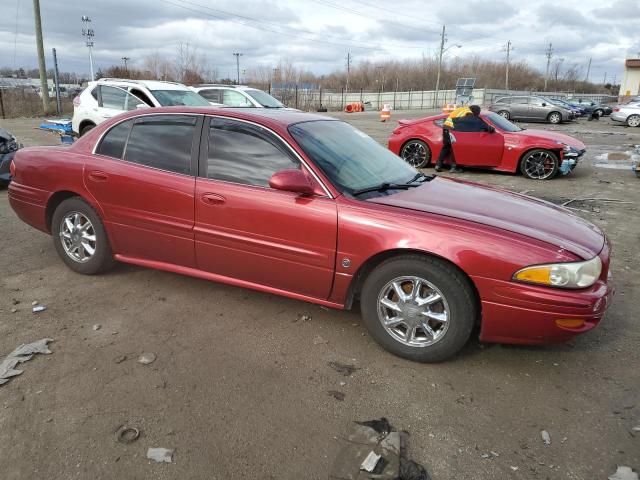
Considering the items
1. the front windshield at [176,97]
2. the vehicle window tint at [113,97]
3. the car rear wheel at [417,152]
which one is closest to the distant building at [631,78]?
the car rear wheel at [417,152]

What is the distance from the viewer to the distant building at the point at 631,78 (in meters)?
44.6

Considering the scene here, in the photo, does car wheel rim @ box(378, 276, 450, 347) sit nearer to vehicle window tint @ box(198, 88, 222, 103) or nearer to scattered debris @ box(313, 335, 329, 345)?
scattered debris @ box(313, 335, 329, 345)

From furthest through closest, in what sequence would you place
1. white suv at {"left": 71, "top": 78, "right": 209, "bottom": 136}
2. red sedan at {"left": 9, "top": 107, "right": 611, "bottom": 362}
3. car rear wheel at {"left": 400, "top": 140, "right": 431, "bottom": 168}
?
1. car rear wheel at {"left": 400, "top": 140, "right": 431, "bottom": 168}
2. white suv at {"left": 71, "top": 78, "right": 209, "bottom": 136}
3. red sedan at {"left": 9, "top": 107, "right": 611, "bottom": 362}

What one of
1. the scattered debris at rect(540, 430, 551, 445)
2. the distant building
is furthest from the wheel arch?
the distant building

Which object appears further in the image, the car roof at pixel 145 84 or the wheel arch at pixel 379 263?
the car roof at pixel 145 84

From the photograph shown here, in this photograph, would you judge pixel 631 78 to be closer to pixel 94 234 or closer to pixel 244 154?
pixel 244 154

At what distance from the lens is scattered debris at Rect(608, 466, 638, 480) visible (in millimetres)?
2217

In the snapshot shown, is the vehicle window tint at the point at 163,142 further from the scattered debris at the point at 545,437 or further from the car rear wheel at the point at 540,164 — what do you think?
the car rear wheel at the point at 540,164

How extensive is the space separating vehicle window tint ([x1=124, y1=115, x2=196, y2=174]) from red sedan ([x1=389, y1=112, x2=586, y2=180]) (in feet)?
25.2

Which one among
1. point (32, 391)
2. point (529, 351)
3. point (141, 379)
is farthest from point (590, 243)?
point (32, 391)

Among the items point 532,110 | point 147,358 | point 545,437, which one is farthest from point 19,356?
point 532,110

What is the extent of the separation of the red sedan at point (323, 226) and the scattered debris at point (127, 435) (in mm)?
1398

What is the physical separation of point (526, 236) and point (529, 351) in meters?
0.90

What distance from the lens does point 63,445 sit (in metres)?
2.35
